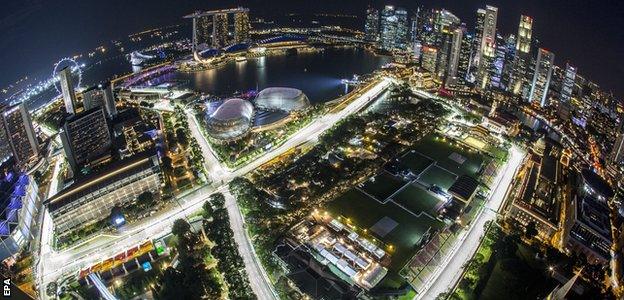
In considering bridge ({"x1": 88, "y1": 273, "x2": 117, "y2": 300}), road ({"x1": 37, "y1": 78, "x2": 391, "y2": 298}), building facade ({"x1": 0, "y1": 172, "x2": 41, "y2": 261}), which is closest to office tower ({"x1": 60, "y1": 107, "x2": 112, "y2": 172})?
building facade ({"x1": 0, "y1": 172, "x2": 41, "y2": 261})

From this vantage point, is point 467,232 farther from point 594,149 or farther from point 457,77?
point 457,77

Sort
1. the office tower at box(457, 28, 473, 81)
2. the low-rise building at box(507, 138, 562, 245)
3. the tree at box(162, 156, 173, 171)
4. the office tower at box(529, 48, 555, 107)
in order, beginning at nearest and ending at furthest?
1. the low-rise building at box(507, 138, 562, 245)
2. the tree at box(162, 156, 173, 171)
3. the office tower at box(529, 48, 555, 107)
4. the office tower at box(457, 28, 473, 81)

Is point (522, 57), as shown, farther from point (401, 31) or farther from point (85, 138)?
point (85, 138)

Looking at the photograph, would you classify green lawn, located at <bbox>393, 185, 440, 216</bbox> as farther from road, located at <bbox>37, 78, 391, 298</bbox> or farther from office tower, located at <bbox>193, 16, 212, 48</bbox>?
office tower, located at <bbox>193, 16, 212, 48</bbox>

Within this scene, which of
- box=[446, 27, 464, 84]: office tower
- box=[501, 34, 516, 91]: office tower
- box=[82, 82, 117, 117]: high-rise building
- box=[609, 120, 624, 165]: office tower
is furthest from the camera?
box=[446, 27, 464, 84]: office tower

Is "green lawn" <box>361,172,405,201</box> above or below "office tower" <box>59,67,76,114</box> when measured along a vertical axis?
below

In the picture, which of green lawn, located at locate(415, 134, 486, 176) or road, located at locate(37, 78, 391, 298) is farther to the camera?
green lawn, located at locate(415, 134, 486, 176)

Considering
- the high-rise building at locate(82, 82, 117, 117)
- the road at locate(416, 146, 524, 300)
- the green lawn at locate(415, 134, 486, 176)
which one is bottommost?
the road at locate(416, 146, 524, 300)

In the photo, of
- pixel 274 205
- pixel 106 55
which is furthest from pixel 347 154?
pixel 106 55
